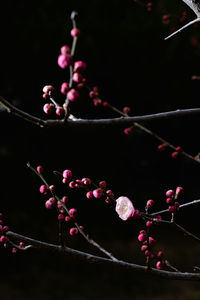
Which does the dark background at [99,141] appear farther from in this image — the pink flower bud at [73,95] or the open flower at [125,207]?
the pink flower bud at [73,95]

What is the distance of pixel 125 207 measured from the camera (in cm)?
74

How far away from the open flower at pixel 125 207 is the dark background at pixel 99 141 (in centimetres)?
253

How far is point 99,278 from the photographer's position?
11.0ft

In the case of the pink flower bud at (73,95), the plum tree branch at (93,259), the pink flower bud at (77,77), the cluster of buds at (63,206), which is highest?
the pink flower bud at (77,77)

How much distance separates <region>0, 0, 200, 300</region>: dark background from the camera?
11.0ft

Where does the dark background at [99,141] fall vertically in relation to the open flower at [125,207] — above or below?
above

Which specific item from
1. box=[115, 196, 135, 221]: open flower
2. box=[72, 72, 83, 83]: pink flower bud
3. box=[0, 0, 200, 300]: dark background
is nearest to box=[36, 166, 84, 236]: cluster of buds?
box=[115, 196, 135, 221]: open flower

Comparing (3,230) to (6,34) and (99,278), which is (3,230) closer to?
(99,278)

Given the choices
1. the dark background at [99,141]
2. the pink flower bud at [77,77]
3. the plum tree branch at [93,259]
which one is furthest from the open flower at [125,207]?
the dark background at [99,141]

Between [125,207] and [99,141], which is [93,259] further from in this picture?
[99,141]

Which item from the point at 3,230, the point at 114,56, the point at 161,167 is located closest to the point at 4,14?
the point at 114,56

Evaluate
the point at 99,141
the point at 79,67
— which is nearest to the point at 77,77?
the point at 79,67

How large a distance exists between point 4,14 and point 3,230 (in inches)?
126

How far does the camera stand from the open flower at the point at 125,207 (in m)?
0.72
